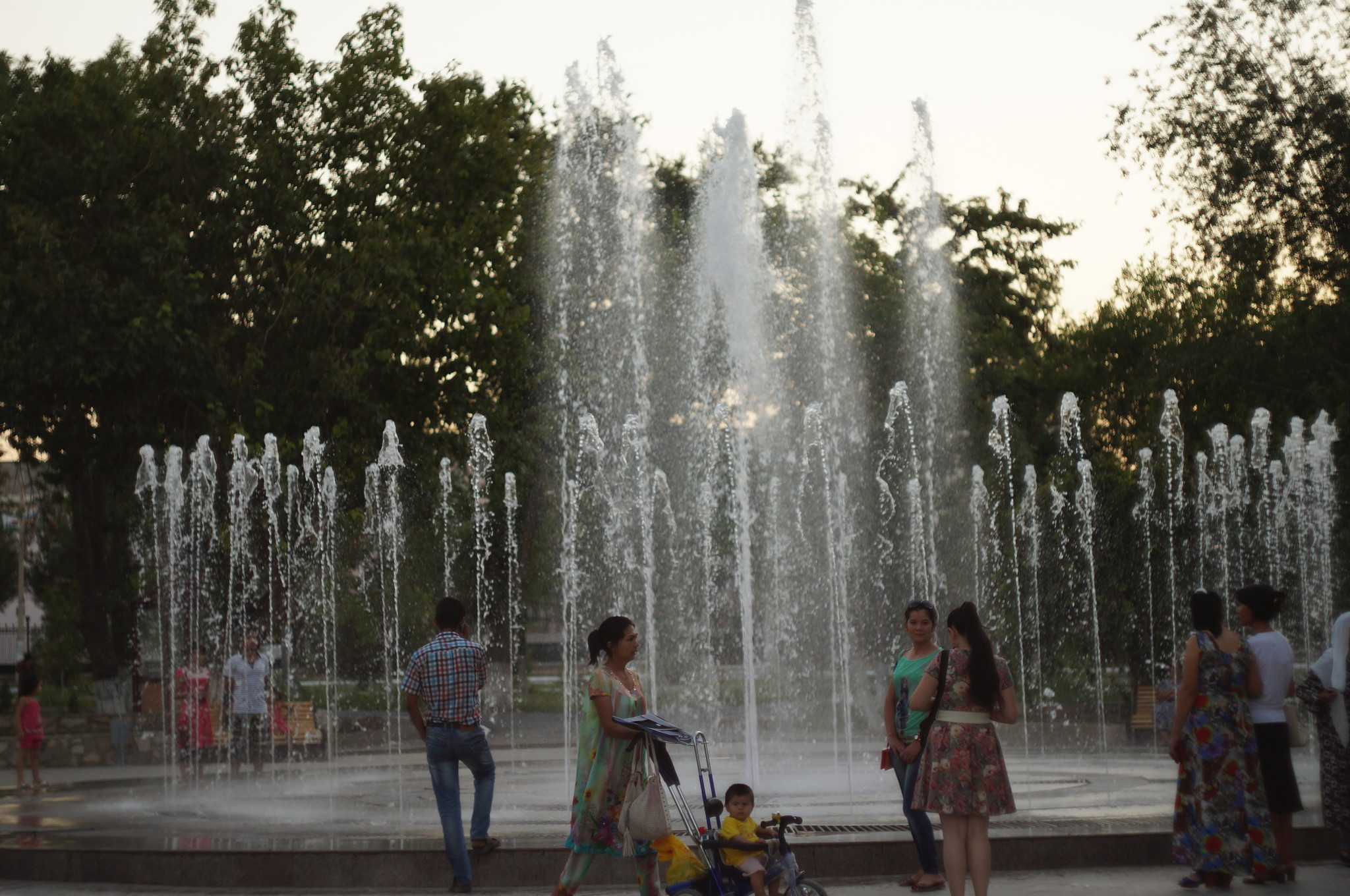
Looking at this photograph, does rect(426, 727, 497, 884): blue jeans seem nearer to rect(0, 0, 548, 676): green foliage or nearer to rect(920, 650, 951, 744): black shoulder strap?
rect(920, 650, 951, 744): black shoulder strap

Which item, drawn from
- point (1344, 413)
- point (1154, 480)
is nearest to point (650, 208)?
point (1154, 480)

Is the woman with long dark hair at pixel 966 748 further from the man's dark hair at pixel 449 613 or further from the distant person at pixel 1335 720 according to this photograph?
the distant person at pixel 1335 720

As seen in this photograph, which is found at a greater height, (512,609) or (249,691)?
(512,609)

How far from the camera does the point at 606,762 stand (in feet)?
21.6

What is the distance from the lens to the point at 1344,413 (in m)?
25.8

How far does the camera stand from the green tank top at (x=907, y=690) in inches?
Answer: 290

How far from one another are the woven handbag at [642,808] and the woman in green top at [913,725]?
140 cm

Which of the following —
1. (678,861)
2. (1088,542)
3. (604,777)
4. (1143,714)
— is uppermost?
(1088,542)

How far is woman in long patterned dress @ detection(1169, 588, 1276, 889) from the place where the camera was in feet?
25.6

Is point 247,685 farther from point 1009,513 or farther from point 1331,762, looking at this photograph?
point 1009,513

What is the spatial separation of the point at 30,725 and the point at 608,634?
452 inches

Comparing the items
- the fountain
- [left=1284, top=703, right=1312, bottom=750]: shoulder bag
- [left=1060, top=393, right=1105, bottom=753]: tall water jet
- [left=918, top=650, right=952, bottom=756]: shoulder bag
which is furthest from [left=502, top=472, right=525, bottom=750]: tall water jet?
[left=918, top=650, right=952, bottom=756]: shoulder bag

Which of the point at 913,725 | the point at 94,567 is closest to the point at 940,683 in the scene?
the point at 913,725

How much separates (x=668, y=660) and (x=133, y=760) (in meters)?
18.4
